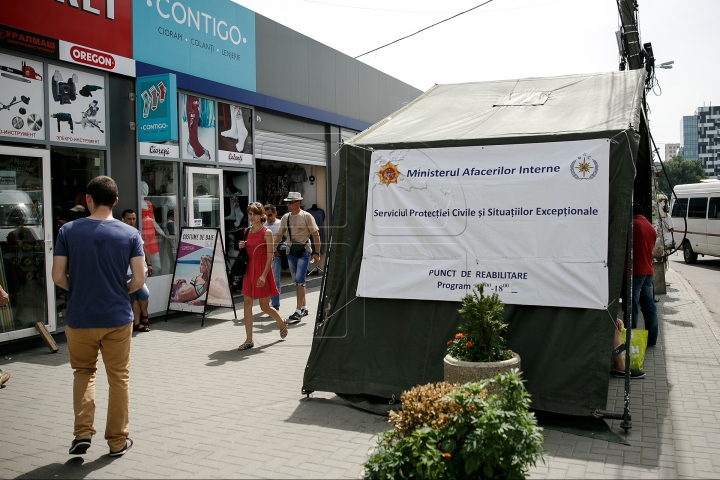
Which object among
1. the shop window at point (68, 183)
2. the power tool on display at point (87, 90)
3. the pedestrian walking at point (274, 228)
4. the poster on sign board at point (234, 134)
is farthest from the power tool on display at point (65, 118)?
the poster on sign board at point (234, 134)

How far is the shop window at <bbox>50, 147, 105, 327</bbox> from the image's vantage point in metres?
9.01

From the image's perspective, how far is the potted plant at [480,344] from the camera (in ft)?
16.9

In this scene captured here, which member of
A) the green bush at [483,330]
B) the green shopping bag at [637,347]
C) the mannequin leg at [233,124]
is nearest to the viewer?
the green bush at [483,330]

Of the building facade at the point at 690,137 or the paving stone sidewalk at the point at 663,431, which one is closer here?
the paving stone sidewalk at the point at 663,431

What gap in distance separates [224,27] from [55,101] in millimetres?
4284

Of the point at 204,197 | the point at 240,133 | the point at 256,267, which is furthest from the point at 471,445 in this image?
the point at 240,133

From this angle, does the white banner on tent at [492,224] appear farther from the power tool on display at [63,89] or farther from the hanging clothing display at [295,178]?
the hanging clothing display at [295,178]

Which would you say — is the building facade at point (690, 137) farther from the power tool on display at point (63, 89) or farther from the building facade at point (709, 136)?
the power tool on display at point (63, 89)

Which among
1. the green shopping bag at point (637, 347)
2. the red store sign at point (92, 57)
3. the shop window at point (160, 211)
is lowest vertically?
the green shopping bag at point (637, 347)

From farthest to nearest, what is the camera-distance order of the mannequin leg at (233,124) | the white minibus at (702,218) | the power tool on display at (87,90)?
the white minibus at (702,218), the mannequin leg at (233,124), the power tool on display at (87,90)

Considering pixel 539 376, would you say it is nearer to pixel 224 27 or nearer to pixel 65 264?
pixel 65 264

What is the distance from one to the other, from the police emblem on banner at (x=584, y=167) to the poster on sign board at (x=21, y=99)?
697 cm

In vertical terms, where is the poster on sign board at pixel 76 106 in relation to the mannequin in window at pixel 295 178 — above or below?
above

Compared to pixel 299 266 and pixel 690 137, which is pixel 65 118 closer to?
pixel 299 266
